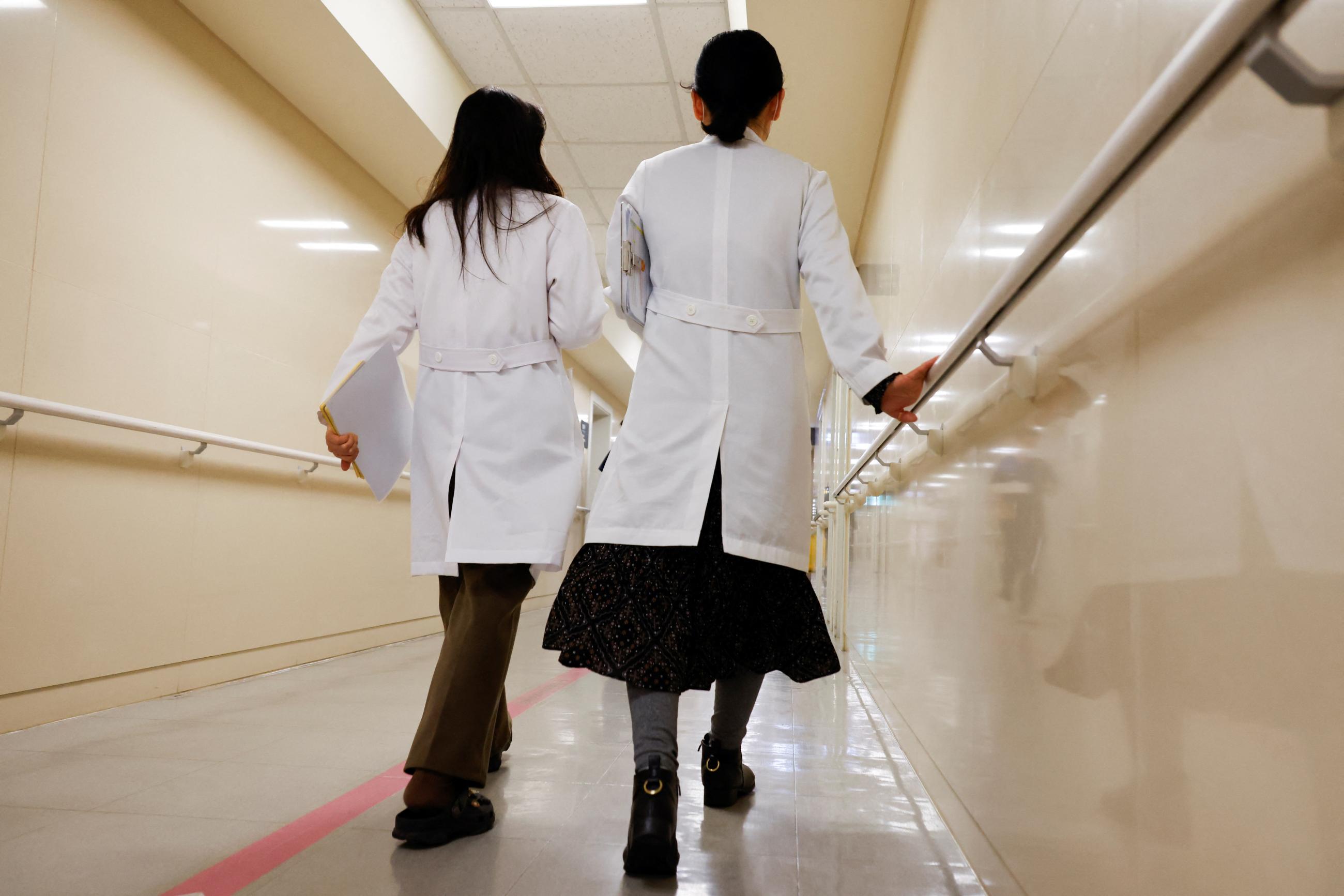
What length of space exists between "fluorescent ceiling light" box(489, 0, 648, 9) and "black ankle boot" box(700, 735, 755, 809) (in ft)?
10.9

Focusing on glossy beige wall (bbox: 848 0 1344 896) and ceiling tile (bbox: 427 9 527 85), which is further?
ceiling tile (bbox: 427 9 527 85)

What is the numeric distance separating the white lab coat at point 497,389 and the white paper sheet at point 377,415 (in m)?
0.03

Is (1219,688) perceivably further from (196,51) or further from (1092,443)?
(196,51)

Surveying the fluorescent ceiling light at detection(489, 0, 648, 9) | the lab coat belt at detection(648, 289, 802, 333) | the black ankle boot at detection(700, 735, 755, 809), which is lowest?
the black ankle boot at detection(700, 735, 755, 809)

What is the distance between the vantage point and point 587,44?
4.18 meters

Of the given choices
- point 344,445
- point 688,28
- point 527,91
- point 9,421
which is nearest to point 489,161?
point 344,445

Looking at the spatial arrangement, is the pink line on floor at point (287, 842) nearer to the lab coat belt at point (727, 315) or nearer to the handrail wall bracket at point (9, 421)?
the lab coat belt at point (727, 315)

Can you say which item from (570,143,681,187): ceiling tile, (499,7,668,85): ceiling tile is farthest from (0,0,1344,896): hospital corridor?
(570,143,681,187): ceiling tile

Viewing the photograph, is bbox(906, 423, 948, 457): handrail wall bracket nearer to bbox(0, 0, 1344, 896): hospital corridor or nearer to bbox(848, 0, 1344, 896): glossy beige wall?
bbox(0, 0, 1344, 896): hospital corridor

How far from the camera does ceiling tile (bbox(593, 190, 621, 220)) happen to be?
19.4ft

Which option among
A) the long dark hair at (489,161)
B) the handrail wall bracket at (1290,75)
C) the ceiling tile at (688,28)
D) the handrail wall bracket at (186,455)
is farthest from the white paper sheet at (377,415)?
the ceiling tile at (688,28)

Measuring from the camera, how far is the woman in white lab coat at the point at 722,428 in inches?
57.7

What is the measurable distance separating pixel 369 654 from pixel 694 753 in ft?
8.22

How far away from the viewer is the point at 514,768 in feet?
6.38
